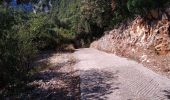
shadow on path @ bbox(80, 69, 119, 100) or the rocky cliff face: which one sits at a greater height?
the rocky cliff face

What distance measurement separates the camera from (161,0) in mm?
15555

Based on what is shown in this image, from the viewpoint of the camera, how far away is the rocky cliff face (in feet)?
45.8

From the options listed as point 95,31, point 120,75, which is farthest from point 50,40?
point 120,75

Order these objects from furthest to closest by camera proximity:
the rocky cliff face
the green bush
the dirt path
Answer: the rocky cliff face
the green bush
the dirt path

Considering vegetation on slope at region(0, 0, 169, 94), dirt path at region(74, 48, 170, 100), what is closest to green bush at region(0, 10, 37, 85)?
vegetation on slope at region(0, 0, 169, 94)

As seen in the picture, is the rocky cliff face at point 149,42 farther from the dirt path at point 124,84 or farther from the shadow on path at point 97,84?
the shadow on path at point 97,84

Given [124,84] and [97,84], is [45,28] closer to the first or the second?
[97,84]

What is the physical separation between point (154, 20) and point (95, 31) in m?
24.3

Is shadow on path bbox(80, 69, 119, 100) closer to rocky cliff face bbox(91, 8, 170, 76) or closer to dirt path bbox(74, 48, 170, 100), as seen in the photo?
dirt path bbox(74, 48, 170, 100)

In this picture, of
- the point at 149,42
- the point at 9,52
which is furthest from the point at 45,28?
the point at 9,52

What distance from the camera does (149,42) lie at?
15.8 meters

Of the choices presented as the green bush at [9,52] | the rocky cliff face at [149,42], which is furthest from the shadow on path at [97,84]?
the green bush at [9,52]

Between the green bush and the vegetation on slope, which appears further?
the vegetation on slope

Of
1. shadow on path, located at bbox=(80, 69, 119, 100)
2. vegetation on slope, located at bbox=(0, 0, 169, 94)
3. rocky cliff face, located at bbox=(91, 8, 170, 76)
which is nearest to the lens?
shadow on path, located at bbox=(80, 69, 119, 100)
